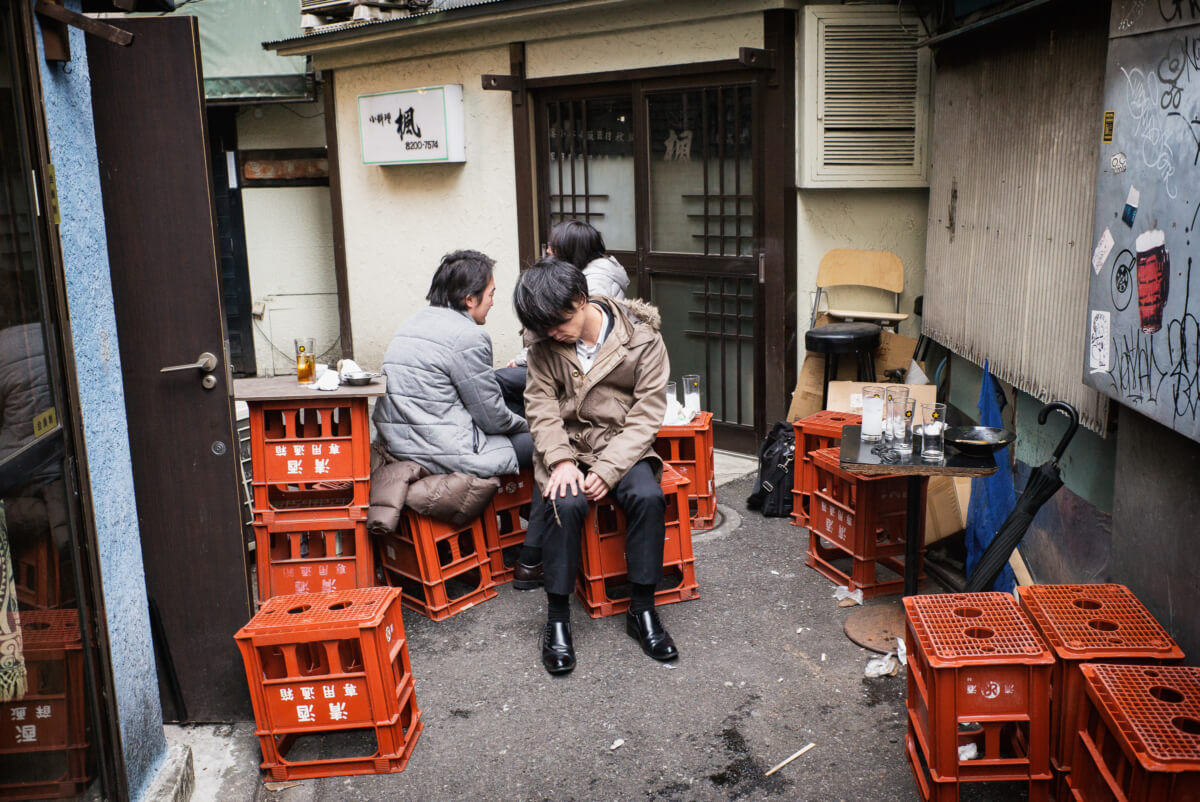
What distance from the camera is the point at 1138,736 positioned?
2.75 meters

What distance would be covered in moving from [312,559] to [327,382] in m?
0.85

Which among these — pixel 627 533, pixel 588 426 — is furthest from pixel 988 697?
pixel 588 426

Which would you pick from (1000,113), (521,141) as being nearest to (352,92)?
(521,141)

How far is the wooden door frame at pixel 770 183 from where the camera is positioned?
22.9 feet

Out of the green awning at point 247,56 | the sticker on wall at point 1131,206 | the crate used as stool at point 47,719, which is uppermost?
the green awning at point 247,56

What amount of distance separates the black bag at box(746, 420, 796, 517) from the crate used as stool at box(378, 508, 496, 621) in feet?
6.22

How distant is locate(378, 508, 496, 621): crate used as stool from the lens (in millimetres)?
5023

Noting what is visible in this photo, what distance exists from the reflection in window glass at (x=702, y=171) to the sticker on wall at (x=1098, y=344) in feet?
11.5

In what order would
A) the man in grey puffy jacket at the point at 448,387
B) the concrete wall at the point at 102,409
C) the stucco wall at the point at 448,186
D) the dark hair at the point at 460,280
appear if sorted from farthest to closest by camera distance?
the stucco wall at the point at 448,186 < the dark hair at the point at 460,280 < the man in grey puffy jacket at the point at 448,387 < the concrete wall at the point at 102,409

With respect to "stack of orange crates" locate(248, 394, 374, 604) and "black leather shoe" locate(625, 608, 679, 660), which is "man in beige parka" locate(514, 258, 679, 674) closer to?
"black leather shoe" locate(625, 608, 679, 660)

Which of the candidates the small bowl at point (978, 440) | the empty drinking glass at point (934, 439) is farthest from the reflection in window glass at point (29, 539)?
the small bowl at point (978, 440)

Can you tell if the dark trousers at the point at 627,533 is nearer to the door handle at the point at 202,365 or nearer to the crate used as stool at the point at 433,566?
the crate used as stool at the point at 433,566

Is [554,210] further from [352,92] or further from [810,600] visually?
[810,600]

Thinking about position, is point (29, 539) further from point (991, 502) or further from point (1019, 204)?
point (1019, 204)
